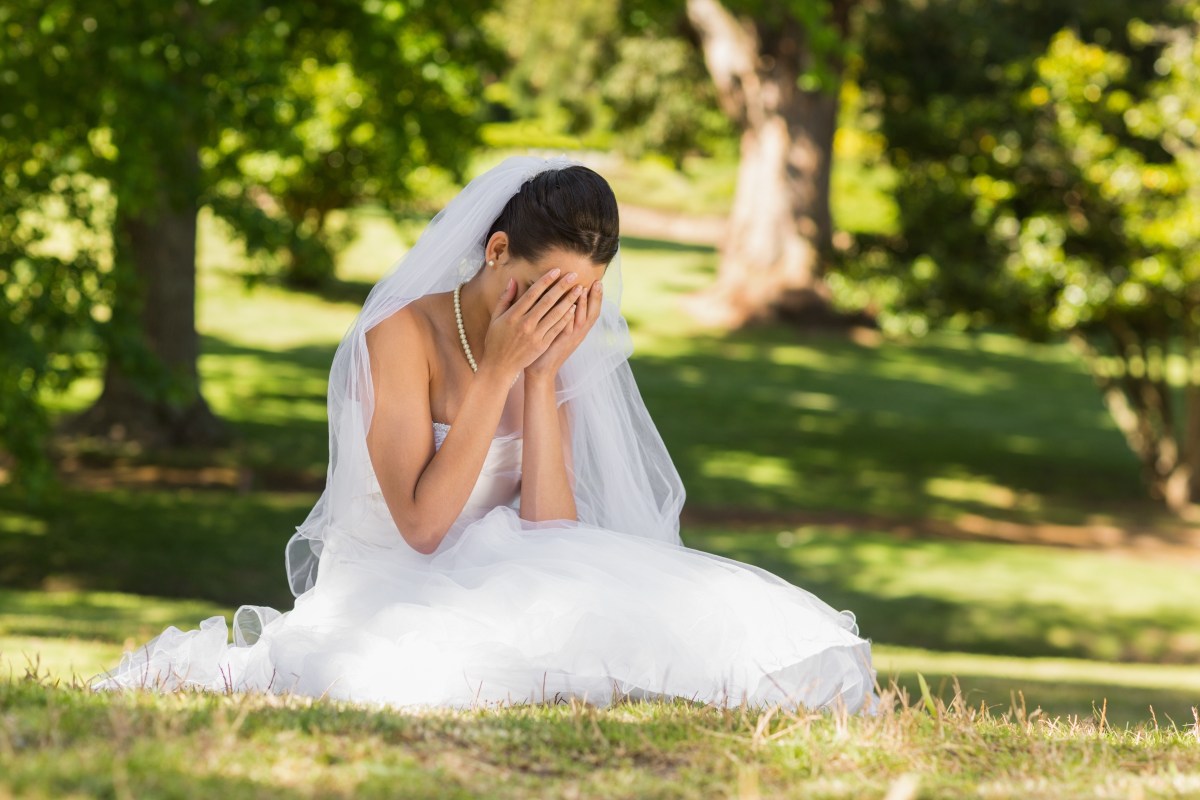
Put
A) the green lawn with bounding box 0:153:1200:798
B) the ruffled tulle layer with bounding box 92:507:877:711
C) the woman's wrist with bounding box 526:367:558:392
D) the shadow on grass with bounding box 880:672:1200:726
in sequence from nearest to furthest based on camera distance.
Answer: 1. the green lawn with bounding box 0:153:1200:798
2. the ruffled tulle layer with bounding box 92:507:877:711
3. the woman's wrist with bounding box 526:367:558:392
4. the shadow on grass with bounding box 880:672:1200:726

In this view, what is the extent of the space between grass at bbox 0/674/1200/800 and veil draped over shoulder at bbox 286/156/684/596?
133 cm

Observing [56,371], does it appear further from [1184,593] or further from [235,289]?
[235,289]

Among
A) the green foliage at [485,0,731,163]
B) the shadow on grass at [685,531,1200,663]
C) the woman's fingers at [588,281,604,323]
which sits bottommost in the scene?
the shadow on grass at [685,531,1200,663]

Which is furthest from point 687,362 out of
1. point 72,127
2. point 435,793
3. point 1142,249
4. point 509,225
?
point 435,793

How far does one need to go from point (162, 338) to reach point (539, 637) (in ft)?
42.6

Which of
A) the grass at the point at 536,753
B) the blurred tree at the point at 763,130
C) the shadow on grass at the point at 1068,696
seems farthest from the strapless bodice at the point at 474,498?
the blurred tree at the point at 763,130

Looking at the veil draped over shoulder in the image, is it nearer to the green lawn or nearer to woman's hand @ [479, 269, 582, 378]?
woman's hand @ [479, 269, 582, 378]

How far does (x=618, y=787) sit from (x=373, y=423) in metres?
1.94

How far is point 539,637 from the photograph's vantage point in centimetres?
404

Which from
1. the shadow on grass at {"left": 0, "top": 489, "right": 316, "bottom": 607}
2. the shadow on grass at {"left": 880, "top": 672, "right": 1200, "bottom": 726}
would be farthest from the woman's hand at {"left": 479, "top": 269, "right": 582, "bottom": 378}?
the shadow on grass at {"left": 0, "top": 489, "right": 316, "bottom": 607}

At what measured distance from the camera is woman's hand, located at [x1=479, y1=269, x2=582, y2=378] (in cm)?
432

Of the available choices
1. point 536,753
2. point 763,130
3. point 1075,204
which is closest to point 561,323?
point 536,753

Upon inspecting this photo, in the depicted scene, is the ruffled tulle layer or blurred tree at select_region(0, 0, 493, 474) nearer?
the ruffled tulle layer

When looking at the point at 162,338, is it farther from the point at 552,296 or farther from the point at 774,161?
the point at 774,161
